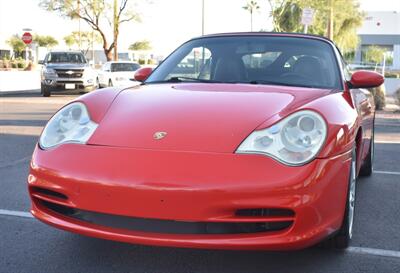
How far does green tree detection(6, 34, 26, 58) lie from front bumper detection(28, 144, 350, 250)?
254 feet

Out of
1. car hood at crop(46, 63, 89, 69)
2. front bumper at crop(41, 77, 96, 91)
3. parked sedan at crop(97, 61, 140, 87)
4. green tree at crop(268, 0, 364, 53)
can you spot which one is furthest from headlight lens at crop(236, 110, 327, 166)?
green tree at crop(268, 0, 364, 53)

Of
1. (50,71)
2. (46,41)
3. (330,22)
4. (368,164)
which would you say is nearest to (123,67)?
(50,71)

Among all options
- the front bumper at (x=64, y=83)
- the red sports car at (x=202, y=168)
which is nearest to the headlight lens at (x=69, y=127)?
the red sports car at (x=202, y=168)

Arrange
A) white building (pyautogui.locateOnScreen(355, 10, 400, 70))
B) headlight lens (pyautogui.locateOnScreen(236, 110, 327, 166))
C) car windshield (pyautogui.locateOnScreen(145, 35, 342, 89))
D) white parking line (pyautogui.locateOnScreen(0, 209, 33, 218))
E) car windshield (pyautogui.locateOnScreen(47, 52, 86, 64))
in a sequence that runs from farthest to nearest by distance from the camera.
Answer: white building (pyautogui.locateOnScreen(355, 10, 400, 70)), car windshield (pyautogui.locateOnScreen(47, 52, 86, 64)), white parking line (pyautogui.locateOnScreen(0, 209, 33, 218)), car windshield (pyautogui.locateOnScreen(145, 35, 342, 89)), headlight lens (pyautogui.locateOnScreen(236, 110, 327, 166))

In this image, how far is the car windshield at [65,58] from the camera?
21.0m

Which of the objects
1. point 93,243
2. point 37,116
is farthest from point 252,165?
point 37,116

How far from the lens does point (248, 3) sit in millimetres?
46469

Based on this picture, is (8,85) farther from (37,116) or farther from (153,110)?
(153,110)

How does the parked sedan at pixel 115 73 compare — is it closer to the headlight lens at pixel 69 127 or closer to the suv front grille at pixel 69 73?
the suv front grille at pixel 69 73

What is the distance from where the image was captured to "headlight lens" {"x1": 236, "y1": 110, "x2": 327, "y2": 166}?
294 cm

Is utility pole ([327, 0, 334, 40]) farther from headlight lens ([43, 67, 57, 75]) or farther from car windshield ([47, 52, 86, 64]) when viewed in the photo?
headlight lens ([43, 67, 57, 75])

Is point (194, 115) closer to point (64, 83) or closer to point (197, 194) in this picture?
point (197, 194)

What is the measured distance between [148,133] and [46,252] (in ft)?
3.57

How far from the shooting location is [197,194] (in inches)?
110
